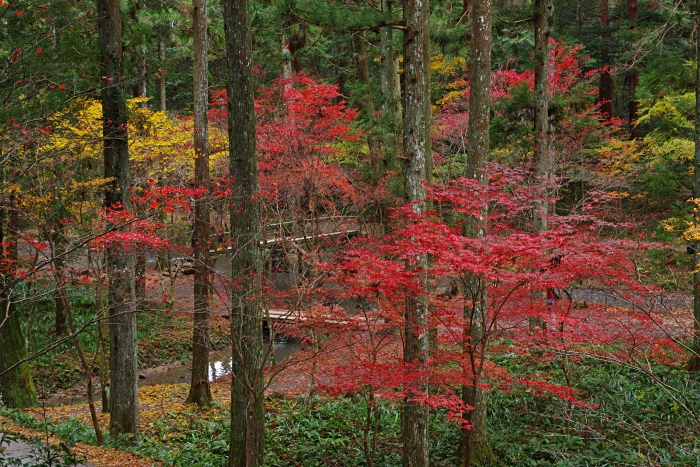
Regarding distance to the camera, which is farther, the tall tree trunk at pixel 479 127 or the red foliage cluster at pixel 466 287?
the tall tree trunk at pixel 479 127

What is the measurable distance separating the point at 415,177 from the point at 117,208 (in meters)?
4.77

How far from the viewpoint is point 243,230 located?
749 centimetres

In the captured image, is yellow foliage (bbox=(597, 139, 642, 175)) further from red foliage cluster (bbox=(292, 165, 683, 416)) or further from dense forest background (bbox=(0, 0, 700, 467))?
red foliage cluster (bbox=(292, 165, 683, 416))

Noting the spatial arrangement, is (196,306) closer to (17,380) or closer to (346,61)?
(17,380)

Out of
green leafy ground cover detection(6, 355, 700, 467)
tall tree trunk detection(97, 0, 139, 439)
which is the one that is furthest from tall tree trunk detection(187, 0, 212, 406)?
tall tree trunk detection(97, 0, 139, 439)

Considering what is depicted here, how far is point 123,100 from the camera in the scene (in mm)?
8727

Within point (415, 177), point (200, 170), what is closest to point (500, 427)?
point (415, 177)

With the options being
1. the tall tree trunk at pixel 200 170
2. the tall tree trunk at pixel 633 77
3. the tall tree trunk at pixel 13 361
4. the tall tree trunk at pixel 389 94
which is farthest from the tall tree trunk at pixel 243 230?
the tall tree trunk at pixel 633 77

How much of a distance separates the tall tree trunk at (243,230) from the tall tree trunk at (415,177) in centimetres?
203

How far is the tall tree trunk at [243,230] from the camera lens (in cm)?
729

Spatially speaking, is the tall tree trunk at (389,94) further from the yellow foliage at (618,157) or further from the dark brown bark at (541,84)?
the yellow foliage at (618,157)

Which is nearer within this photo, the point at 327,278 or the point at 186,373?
the point at 327,278

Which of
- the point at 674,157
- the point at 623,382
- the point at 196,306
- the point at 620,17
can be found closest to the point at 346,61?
the point at 620,17

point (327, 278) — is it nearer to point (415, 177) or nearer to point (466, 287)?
point (466, 287)
